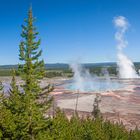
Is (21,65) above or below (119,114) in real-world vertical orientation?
above

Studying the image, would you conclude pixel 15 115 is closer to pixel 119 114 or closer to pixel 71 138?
pixel 71 138

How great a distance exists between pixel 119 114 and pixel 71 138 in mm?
39722

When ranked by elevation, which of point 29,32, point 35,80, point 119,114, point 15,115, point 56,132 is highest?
point 29,32

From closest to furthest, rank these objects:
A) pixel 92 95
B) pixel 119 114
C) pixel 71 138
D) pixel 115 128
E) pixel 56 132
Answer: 1. pixel 56 132
2. pixel 71 138
3. pixel 115 128
4. pixel 119 114
5. pixel 92 95

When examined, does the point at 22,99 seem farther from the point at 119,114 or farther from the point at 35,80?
the point at 119,114

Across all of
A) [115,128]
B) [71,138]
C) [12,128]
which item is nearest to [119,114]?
[115,128]

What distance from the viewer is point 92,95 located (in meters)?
107

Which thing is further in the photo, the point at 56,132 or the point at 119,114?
the point at 119,114

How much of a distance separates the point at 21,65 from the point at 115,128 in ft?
70.7

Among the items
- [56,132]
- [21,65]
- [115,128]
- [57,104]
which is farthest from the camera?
[57,104]

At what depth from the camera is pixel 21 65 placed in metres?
29.8

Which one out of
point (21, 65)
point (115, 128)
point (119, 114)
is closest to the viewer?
point (21, 65)

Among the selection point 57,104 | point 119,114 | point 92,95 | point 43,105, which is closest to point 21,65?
point 43,105

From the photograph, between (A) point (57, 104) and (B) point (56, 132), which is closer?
(B) point (56, 132)
